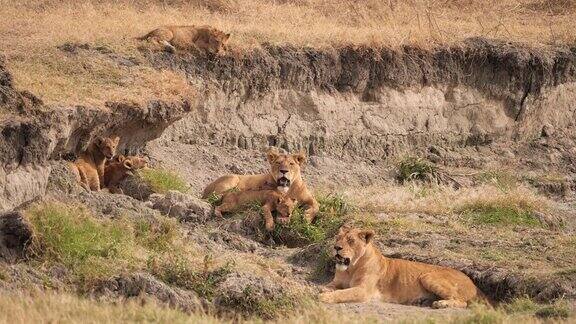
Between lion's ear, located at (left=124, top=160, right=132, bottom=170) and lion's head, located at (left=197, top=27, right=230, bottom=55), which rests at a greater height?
lion's head, located at (left=197, top=27, right=230, bottom=55)

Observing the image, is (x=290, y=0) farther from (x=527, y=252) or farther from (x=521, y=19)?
(x=527, y=252)

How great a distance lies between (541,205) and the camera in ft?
88.6

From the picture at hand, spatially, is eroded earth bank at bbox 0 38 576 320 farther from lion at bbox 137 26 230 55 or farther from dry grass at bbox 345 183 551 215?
lion at bbox 137 26 230 55

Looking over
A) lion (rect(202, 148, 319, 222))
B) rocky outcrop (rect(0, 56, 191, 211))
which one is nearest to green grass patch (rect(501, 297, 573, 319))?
lion (rect(202, 148, 319, 222))

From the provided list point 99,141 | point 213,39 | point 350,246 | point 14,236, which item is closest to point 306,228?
point 350,246

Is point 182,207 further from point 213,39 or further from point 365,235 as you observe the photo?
point 213,39

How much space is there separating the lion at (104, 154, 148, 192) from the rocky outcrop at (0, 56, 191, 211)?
1.54ft

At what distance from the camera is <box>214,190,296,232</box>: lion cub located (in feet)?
76.7

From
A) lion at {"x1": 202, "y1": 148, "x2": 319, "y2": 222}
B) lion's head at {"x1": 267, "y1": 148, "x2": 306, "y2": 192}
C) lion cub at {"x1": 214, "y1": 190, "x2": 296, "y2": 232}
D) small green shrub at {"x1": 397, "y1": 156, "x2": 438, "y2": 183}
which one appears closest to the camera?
lion cub at {"x1": 214, "y1": 190, "x2": 296, "y2": 232}

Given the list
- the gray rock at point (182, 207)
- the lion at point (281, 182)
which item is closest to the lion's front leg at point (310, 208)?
the lion at point (281, 182)

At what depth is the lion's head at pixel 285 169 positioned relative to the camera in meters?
24.6

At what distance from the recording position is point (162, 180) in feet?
85.0

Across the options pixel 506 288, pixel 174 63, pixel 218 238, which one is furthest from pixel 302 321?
pixel 174 63

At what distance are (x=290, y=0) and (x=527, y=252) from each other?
16263 millimetres
